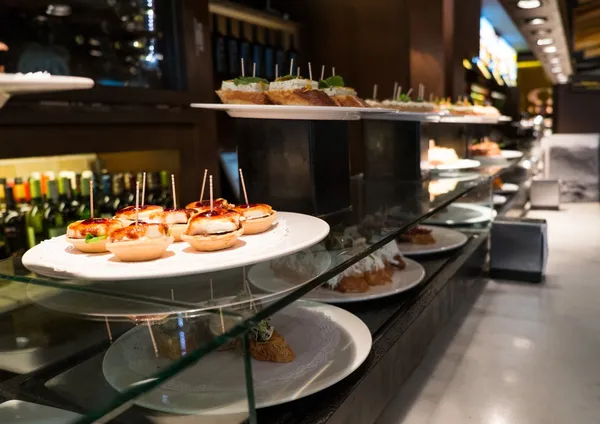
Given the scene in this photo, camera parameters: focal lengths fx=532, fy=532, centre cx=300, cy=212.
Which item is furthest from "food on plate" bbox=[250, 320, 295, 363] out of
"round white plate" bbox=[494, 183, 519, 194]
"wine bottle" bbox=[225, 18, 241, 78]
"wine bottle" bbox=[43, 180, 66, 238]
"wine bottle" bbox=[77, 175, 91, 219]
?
"round white plate" bbox=[494, 183, 519, 194]

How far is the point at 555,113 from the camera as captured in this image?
24.2 ft

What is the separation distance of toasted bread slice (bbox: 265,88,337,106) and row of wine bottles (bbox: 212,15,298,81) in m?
2.31

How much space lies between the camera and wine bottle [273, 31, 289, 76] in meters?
4.38

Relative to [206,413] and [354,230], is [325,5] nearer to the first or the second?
[354,230]

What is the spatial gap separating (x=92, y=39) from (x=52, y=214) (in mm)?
846

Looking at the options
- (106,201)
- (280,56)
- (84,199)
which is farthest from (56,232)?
(280,56)

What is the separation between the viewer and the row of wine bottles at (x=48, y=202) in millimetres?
2162

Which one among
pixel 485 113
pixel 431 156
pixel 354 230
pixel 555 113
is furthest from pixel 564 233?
pixel 555 113

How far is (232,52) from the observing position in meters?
3.80

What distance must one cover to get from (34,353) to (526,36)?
4602mm

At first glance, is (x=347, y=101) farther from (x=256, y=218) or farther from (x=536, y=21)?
(x=536, y=21)

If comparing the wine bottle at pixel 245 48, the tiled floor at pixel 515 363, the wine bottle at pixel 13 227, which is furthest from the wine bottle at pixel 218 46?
the tiled floor at pixel 515 363

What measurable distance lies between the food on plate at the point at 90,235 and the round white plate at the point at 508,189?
349 cm

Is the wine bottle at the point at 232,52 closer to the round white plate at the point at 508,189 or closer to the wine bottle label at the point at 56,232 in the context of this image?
the wine bottle label at the point at 56,232
